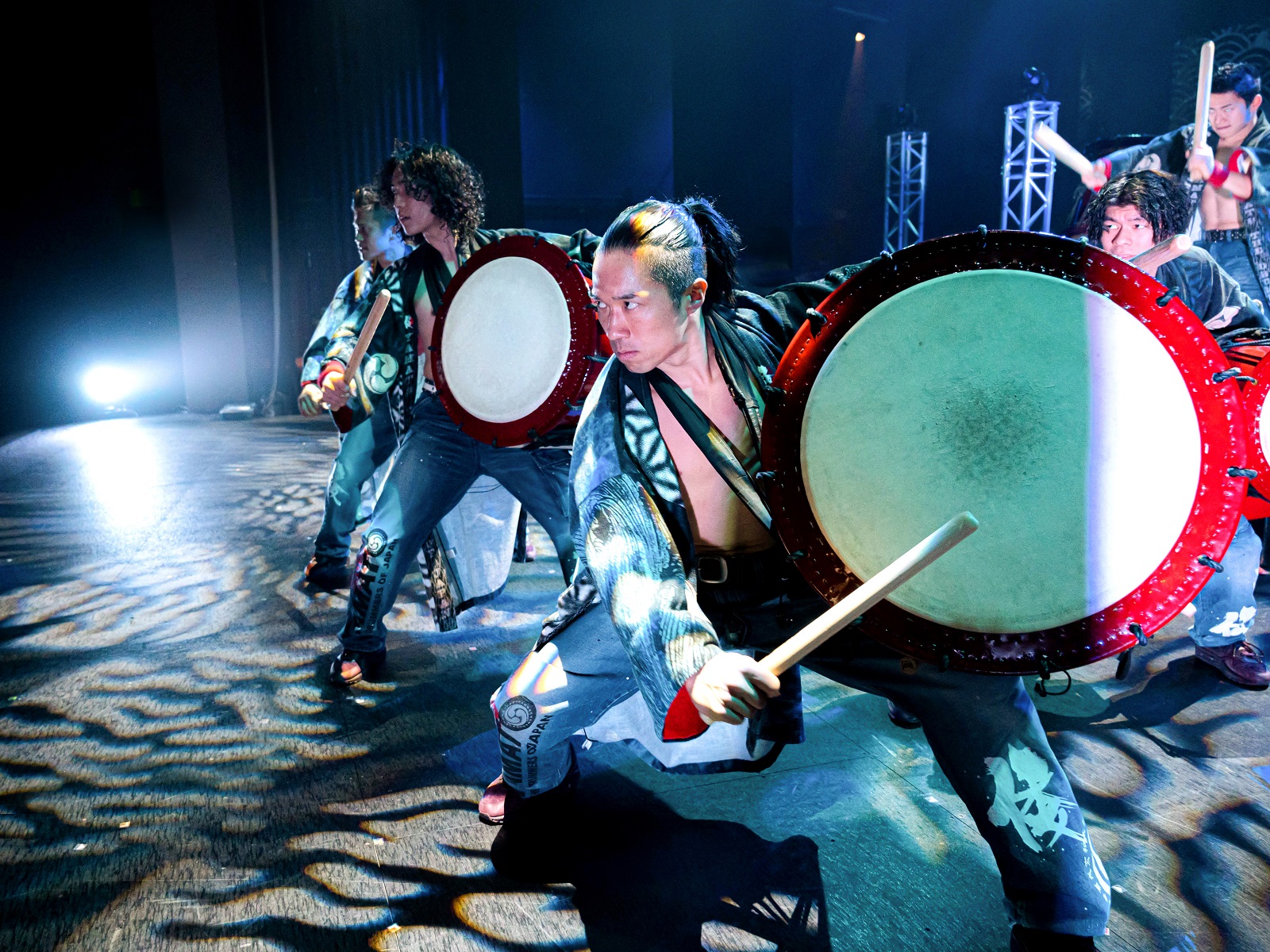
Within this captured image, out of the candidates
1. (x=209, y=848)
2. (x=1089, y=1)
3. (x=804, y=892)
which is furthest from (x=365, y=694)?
(x=1089, y=1)

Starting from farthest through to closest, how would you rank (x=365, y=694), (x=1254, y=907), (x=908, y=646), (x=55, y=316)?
(x=55, y=316)
(x=365, y=694)
(x=1254, y=907)
(x=908, y=646)

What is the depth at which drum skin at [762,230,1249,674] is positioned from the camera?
1.02 metres

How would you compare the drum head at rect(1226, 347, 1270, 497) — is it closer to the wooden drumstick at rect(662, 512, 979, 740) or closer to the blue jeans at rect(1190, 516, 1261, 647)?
the blue jeans at rect(1190, 516, 1261, 647)

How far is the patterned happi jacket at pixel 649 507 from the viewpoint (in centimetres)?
124

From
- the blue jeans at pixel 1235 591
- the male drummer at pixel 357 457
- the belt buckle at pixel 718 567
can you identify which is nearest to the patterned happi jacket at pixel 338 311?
the male drummer at pixel 357 457

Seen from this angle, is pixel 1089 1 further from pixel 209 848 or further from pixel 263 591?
pixel 209 848

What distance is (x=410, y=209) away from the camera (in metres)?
2.53

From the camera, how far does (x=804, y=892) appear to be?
151cm

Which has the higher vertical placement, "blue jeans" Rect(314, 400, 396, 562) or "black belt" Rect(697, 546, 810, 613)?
"black belt" Rect(697, 546, 810, 613)

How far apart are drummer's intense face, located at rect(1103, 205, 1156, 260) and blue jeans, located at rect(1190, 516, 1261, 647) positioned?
2.41 feet

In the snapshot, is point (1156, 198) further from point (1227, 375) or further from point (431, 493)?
point (431, 493)

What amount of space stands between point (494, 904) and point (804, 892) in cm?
52

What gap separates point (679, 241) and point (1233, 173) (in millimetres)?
3497

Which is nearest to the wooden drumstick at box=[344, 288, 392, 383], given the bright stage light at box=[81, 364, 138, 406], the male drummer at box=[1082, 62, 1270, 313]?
the male drummer at box=[1082, 62, 1270, 313]
